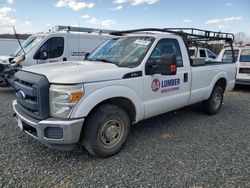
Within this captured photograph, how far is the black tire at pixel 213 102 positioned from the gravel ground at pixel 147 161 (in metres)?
0.87

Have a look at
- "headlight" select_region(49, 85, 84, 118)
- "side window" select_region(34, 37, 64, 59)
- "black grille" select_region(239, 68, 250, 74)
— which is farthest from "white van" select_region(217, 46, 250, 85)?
"headlight" select_region(49, 85, 84, 118)

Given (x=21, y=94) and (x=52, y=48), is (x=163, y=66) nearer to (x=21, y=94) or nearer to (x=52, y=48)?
(x=21, y=94)

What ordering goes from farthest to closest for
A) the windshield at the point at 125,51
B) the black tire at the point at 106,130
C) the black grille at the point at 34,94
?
the windshield at the point at 125,51 < the black tire at the point at 106,130 < the black grille at the point at 34,94

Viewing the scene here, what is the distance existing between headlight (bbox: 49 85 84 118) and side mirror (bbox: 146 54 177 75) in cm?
133

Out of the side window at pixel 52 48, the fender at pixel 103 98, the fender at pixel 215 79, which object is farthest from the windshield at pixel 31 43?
the fender at pixel 215 79

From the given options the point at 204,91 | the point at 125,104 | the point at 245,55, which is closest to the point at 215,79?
the point at 204,91

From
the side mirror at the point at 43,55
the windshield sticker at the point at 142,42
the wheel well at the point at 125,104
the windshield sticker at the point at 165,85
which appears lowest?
the wheel well at the point at 125,104

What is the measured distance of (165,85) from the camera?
4.38 metres

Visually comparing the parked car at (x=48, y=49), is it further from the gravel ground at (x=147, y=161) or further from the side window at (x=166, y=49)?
the side window at (x=166, y=49)

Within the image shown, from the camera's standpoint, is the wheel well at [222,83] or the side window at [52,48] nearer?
the wheel well at [222,83]

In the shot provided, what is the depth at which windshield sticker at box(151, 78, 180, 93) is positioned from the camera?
4.17 meters

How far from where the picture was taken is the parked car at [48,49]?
7555mm

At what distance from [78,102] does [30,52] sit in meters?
5.45

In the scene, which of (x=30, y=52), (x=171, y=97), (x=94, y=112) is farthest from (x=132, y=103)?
(x=30, y=52)
